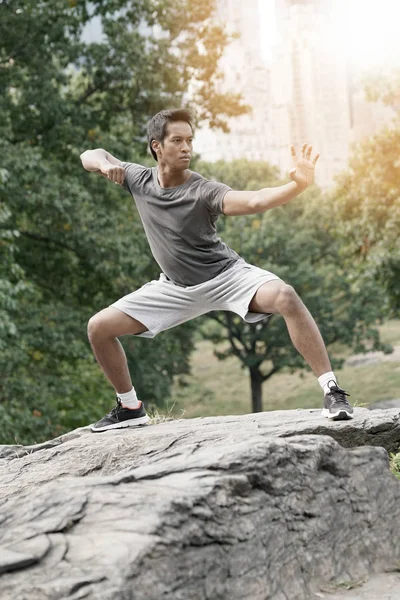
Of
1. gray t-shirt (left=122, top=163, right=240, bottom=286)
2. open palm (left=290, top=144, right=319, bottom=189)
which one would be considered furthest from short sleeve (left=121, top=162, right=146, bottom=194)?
open palm (left=290, top=144, right=319, bottom=189)

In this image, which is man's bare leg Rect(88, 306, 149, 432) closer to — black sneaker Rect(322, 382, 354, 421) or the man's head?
the man's head

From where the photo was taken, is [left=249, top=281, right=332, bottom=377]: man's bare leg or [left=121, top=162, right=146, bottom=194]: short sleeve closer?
[left=249, top=281, right=332, bottom=377]: man's bare leg

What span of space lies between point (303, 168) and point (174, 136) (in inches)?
39.7

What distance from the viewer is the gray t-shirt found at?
5770 mm

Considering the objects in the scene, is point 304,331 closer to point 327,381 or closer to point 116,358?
point 327,381

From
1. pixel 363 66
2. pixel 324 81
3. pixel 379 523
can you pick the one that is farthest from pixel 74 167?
pixel 324 81

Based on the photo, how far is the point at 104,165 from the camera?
6.32 m

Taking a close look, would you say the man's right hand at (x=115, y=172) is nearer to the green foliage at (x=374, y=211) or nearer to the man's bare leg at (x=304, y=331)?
the man's bare leg at (x=304, y=331)

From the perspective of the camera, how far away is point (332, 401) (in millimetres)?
5555

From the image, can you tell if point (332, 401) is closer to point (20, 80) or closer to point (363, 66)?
point (20, 80)

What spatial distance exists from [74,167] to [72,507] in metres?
15.7

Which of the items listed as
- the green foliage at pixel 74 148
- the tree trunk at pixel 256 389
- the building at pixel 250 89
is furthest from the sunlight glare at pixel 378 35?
the building at pixel 250 89

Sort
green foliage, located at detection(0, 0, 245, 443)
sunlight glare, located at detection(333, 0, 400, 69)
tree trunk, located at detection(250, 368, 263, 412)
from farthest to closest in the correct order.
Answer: tree trunk, located at detection(250, 368, 263, 412) < sunlight glare, located at detection(333, 0, 400, 69) < green foliage, located at detection(0, 0, 245, 443)

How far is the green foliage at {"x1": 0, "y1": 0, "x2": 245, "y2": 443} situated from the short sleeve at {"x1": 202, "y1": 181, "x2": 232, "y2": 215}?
10.9 m
